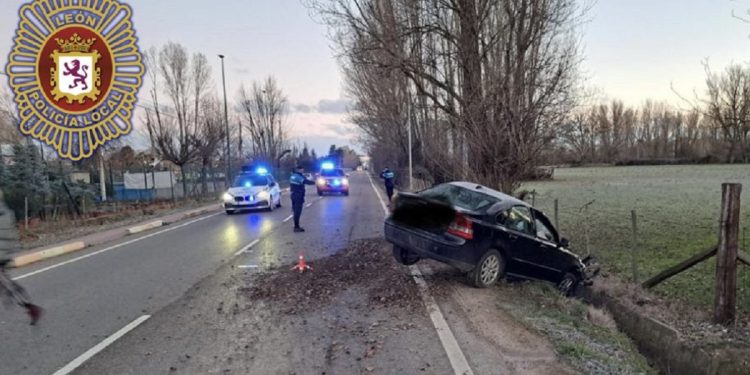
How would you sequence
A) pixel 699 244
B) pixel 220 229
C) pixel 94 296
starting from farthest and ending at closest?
1. pixel 220 229
2. pixel 699 244
3. pixel 94 296

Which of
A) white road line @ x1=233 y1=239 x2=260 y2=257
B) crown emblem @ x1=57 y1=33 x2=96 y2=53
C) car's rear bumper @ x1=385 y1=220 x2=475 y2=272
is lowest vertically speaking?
white road line @ x1=233 y1=239 x2=260 y2=257

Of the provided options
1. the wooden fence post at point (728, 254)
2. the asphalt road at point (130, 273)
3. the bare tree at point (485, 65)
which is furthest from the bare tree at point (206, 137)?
the wooden fence post at point (728, 254)

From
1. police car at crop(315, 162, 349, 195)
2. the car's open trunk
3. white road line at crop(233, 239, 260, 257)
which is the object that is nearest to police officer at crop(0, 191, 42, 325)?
the car's open trunk

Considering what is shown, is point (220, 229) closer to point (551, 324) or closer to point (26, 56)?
point (26, 56)

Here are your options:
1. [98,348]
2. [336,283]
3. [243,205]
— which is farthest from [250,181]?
[98,348]

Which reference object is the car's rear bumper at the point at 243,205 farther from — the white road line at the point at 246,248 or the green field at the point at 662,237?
the green field at the point at 662,237

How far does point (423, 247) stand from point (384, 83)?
73.8 feet

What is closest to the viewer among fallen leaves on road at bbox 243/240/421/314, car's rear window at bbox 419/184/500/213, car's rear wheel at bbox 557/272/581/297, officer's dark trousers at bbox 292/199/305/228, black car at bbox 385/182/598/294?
fallen leaves on road at bbox 243/240/421/314

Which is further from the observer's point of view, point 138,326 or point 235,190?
point 235,190

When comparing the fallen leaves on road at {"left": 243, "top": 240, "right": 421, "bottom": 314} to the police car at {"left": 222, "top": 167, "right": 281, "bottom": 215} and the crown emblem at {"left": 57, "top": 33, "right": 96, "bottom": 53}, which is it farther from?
the police car at {"left": 222, "top": 167, "right": 281, "bottom": 215}

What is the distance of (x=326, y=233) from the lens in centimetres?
1332

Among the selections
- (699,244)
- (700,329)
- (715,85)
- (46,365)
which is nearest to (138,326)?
(46,365)

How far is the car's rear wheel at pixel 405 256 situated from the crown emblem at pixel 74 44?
23.6ft

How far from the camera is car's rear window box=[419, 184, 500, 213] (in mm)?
7456
